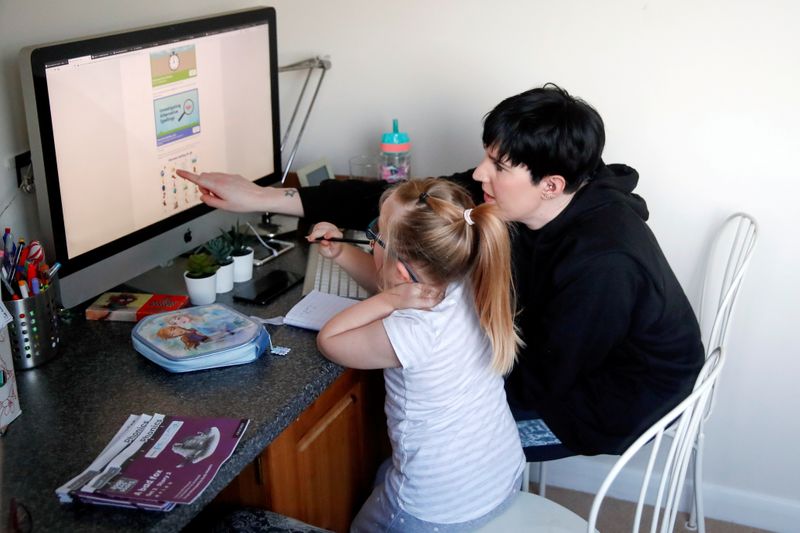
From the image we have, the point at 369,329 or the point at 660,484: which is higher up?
the point at 369,329

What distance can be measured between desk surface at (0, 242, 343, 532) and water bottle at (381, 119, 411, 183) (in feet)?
2.16

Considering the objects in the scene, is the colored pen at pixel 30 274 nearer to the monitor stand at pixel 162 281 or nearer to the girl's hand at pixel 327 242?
the monitor stand at pixel 162 281

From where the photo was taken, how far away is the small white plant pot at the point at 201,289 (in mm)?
1664

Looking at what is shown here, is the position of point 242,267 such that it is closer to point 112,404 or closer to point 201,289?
point 201,289

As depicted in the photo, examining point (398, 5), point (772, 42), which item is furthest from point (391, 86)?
point (772, 42)

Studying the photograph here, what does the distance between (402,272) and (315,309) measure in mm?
287

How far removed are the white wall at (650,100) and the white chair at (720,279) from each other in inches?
1.3

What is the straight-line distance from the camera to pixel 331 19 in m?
2.17

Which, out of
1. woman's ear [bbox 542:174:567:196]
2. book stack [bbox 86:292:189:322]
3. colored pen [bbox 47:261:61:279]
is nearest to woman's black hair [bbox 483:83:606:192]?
woman's ear [bbox 542:174:567:196]

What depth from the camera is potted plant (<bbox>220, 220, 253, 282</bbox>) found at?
1788mm

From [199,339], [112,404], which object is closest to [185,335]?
[199,339]

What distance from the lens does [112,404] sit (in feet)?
4.39

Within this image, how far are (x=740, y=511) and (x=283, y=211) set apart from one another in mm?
1373

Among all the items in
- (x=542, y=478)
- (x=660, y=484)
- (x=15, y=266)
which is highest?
(x=15, y=266)
